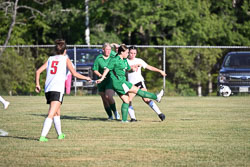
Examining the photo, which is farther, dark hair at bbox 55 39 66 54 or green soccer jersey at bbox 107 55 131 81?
green soccer jersey at bbox 107 55 131 81

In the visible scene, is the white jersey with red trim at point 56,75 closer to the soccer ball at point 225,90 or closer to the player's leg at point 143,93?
the player's leg at point 143,93

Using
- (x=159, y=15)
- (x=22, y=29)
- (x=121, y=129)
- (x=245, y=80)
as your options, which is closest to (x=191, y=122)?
(x=121, y=129)

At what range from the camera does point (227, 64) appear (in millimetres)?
24906

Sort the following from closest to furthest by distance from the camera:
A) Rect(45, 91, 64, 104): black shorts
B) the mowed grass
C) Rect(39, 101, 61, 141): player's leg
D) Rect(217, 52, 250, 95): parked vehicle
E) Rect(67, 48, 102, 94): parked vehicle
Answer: the mowed grass
Rect(39, 101, 61, 141): player's leg
Rect(45, 91, 64, 104): black shorts
Rect(217, 52, 250, 95): parked vehicle
Rect(67, 48, 102, 94): parked vehicle

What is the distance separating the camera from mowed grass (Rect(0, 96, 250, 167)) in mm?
8180

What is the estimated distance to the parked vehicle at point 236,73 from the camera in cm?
2418

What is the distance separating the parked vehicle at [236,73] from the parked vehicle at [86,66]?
5.16 metres

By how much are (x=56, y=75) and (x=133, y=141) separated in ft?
5.61

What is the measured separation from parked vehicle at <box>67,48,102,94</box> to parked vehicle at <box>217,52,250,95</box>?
516cm

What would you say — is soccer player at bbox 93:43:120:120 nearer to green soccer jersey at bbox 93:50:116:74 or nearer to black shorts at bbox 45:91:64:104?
green soccer jersey at bbox 93:50:116:74

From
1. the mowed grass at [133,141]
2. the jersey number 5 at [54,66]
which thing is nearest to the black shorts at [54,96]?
the jersey number 5 at [54,66]

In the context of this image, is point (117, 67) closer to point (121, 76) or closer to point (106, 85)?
point (121, 76)

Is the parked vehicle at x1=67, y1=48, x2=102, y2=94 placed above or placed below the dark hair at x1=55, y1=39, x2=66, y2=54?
below

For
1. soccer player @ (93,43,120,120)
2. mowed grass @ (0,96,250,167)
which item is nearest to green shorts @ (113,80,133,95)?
mowed grass @ (0,96,250,167)
